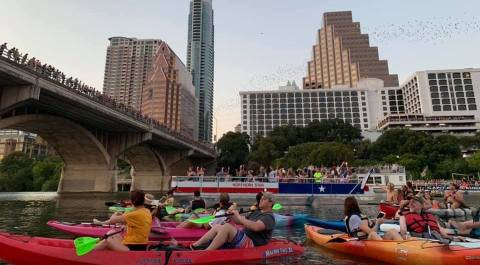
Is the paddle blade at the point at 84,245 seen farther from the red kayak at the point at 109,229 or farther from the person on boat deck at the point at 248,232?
the red kayak at the point at 109,229

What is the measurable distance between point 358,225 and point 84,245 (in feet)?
21.6

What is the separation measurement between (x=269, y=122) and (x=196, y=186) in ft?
379

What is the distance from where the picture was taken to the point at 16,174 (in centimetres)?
8412

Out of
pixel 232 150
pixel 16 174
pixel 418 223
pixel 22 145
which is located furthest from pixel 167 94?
pixel 418 223

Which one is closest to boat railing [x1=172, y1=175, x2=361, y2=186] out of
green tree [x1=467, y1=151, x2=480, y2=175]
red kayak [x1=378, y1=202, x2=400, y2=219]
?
red kayak [x1=378, y1=202, x2=400, y2=219]

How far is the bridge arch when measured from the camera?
38.3 meters

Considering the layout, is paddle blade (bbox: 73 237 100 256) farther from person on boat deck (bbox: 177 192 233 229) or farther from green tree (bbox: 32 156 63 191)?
green tree (bbox: 32 156 63 191)

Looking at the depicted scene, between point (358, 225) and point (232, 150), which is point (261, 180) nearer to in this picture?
point (358, 225)

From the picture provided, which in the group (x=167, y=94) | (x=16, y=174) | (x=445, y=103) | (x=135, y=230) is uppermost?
(x=167, y=94)

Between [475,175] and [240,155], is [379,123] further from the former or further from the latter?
[240,155]

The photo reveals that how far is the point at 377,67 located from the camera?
17675cm

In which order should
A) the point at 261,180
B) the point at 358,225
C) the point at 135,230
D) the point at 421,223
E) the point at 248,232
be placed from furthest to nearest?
the point at 261,180
the point at 358,225
the point at 421,223
the point at 248,232
the point at 135,230

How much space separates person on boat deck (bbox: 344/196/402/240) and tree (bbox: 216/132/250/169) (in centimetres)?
7615

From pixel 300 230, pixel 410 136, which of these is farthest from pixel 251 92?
pixel 300 230
